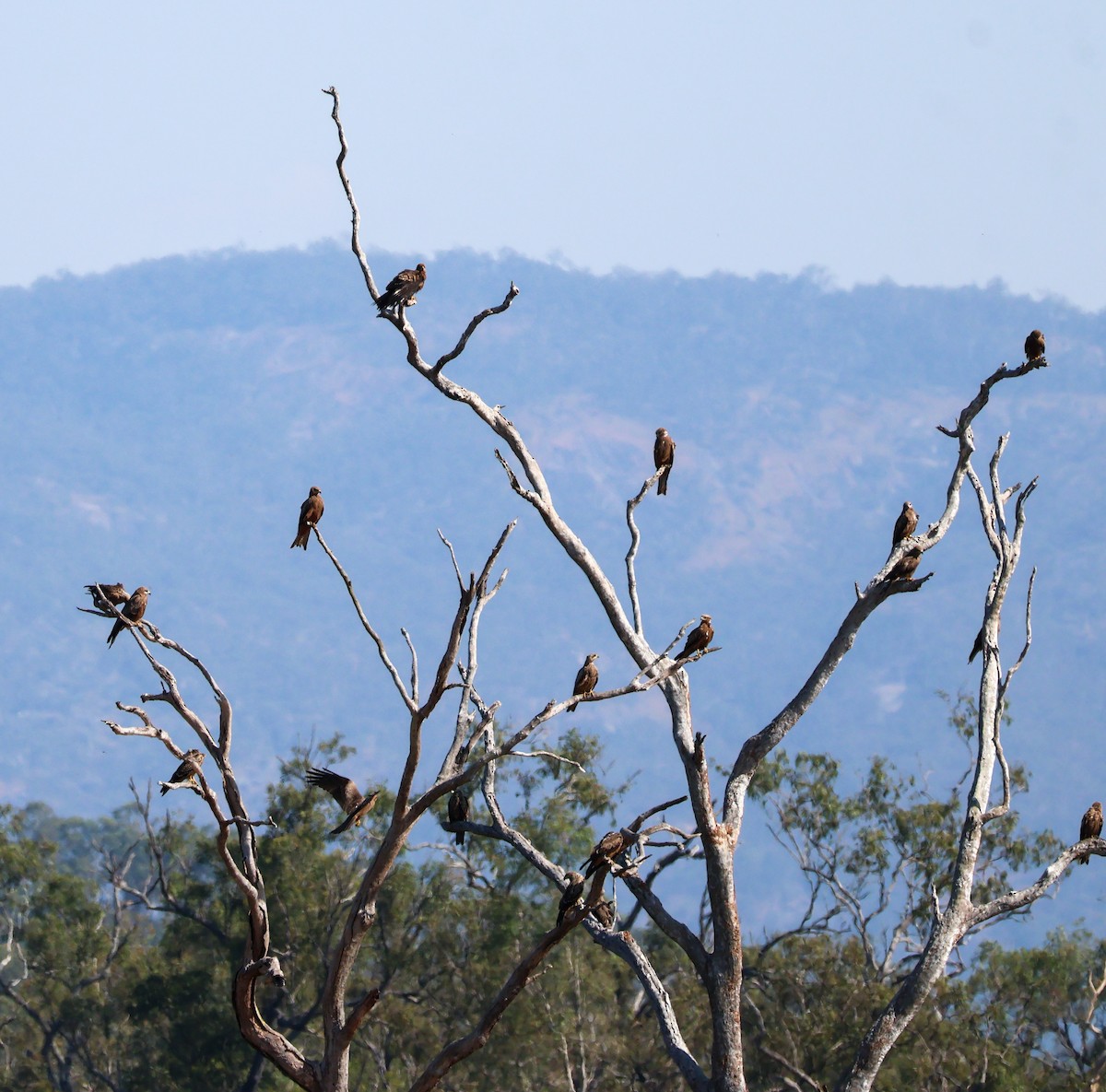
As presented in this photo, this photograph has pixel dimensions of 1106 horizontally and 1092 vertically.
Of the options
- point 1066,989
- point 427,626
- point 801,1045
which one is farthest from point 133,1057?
point 427,626

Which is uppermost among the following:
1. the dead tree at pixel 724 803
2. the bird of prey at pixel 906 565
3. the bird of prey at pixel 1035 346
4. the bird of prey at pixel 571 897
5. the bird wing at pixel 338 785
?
the bird of prey at pixel 1035 346

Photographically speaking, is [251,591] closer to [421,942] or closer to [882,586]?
[421,942]

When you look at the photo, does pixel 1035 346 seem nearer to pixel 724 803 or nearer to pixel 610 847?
pixel 724 803

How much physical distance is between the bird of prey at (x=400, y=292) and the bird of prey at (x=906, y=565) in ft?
10.1

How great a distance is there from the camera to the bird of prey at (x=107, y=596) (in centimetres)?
882

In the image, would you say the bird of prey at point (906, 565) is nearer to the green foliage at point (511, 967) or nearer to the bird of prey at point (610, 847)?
the bird of prey at point (610, 847)

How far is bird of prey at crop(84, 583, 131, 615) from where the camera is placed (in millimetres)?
8820

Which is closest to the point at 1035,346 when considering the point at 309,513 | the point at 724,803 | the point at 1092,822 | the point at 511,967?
the point at 1092,822

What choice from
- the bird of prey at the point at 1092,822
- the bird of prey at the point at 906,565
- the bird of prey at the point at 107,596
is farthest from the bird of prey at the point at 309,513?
the bird of prey at the point at 1092,822

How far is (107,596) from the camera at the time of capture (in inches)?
360

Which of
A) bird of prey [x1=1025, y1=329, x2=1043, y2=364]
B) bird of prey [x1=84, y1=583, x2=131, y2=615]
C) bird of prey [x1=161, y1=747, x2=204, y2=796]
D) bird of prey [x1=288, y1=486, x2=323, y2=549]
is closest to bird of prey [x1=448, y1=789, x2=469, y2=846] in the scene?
bird of prey [x1=288, y1=486, x2=323, y2=549]

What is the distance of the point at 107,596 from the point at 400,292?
2394 mm

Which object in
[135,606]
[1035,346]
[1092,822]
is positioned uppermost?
[1035,346]

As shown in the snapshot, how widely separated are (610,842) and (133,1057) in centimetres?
2284
